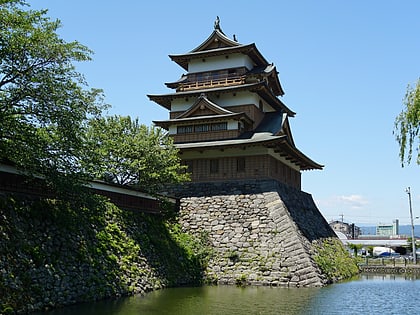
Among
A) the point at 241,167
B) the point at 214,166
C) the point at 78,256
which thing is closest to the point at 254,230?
the point at 241,167

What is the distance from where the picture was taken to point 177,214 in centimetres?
2742

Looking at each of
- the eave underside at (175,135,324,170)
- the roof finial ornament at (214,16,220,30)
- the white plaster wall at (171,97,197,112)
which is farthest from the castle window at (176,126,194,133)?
the roof finial ornament at (214,16,220,30)

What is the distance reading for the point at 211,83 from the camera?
32.6 meters

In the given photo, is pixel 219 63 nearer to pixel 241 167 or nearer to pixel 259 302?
pixel 241 167

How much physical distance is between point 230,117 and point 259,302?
14556 millimetres

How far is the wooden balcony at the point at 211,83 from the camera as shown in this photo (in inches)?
1259

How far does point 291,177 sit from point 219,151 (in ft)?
21.9

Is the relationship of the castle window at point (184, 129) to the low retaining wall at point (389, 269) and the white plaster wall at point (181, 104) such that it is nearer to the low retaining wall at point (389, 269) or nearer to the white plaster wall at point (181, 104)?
the white plaster wall at point (181, 104)

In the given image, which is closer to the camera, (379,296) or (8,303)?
(8,303)

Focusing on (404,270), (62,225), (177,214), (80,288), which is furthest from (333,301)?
(404,270)

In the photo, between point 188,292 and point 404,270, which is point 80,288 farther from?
point 404,270

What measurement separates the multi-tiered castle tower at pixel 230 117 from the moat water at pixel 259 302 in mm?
9018

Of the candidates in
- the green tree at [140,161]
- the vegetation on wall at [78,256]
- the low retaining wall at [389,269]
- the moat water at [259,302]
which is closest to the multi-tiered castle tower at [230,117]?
the green tree at [140,161]

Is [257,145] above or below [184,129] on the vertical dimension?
below
